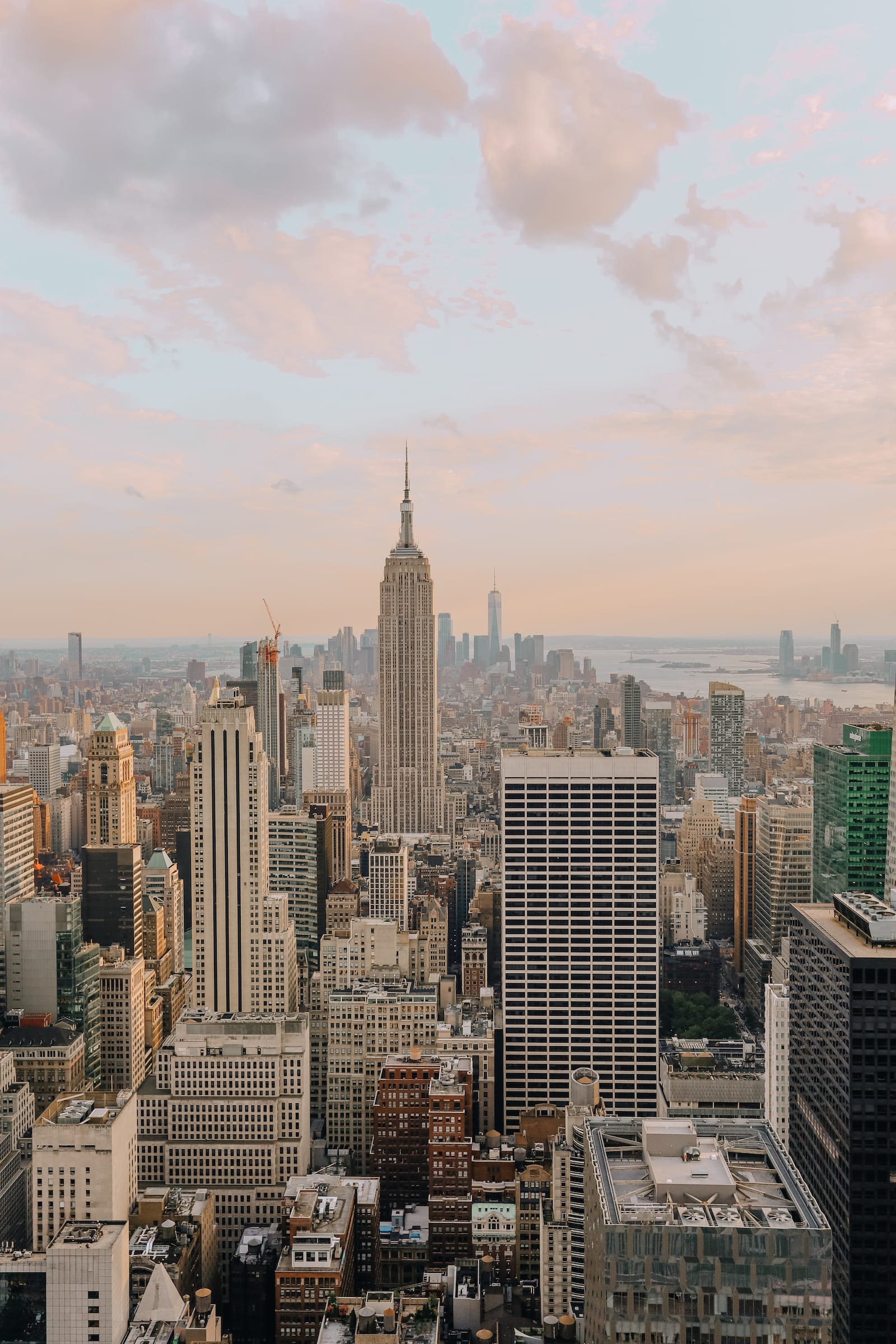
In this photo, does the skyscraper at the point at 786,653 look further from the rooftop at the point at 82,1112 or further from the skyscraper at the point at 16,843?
the skyscraper at the point at 16,843

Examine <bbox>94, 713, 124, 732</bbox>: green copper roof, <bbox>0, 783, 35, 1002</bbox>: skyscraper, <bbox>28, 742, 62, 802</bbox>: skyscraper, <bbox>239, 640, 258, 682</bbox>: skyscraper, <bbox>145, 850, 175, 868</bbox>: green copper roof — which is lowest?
<bbox>145, 850, 175, 868</bbox>: green copper roof

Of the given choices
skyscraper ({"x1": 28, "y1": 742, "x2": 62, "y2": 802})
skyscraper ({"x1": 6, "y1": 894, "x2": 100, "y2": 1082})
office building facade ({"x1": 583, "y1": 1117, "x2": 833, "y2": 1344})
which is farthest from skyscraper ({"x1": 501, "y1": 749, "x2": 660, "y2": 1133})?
office building facade ({"x1": 583, "y1": 1117, "x2": 833, "y2": 1344})

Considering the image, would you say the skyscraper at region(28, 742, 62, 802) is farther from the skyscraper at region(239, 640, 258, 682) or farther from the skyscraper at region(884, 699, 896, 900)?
the skyscraper at region(884, 699, 896, 900)

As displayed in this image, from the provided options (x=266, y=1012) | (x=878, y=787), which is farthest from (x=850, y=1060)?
(x=266, y=1012)

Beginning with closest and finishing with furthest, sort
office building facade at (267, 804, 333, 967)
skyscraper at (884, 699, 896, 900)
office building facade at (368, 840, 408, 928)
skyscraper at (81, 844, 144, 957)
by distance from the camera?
skyscraper at (884, 699, 896, 900), skyscraper at (81, 844, 144, 957), office building facade at (267, 804, 333, 967), office building facade at (368, 840, 408, 928)

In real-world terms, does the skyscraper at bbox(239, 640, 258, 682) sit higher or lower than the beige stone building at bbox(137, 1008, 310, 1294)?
higher

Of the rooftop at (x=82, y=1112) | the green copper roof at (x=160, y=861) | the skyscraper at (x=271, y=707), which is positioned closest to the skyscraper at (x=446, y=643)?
the skyscraper at (x=271, y=707)
